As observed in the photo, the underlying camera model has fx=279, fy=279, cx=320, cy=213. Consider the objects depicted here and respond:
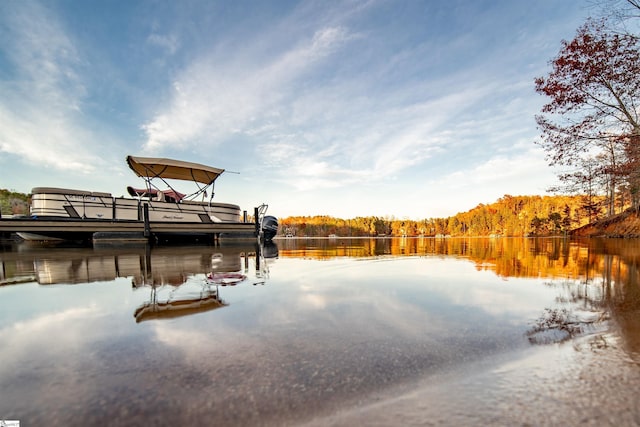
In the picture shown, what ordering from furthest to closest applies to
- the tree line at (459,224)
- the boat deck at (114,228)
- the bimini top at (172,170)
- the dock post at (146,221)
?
1. the tree line at (459,224)
2. the dock post at (146,221)
3. the bimini top at (172,170)
4. the boat deck at (114,228)

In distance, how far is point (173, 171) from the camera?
15922 mm

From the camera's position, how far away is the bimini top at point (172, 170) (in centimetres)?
1458

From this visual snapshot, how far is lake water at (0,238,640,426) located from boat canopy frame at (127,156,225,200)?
12.5 m

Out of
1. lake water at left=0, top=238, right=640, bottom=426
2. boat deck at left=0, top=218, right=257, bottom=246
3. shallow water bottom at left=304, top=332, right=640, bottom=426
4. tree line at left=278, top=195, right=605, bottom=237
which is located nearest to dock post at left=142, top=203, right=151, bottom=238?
boat deck at left=0, top=218, right=257, bottom=246

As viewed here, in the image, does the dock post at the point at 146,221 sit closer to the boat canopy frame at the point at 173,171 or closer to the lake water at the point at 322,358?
the boat canopy frame at the point at 173,171

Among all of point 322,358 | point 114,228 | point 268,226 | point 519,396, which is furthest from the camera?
point 268,226

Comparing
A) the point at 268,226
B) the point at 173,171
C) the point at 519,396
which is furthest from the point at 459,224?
the point at 519,396

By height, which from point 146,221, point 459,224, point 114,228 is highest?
point 146,221

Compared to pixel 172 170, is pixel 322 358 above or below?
below

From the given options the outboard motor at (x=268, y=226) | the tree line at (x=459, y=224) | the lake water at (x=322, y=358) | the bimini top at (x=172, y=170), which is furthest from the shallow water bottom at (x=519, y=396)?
the tree line at (x=459, y=224)

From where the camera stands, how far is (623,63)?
6758 mm

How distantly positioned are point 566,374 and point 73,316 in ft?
12.8

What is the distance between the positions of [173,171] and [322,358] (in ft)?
55.1

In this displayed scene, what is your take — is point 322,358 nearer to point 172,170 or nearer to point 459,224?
point 172,170
